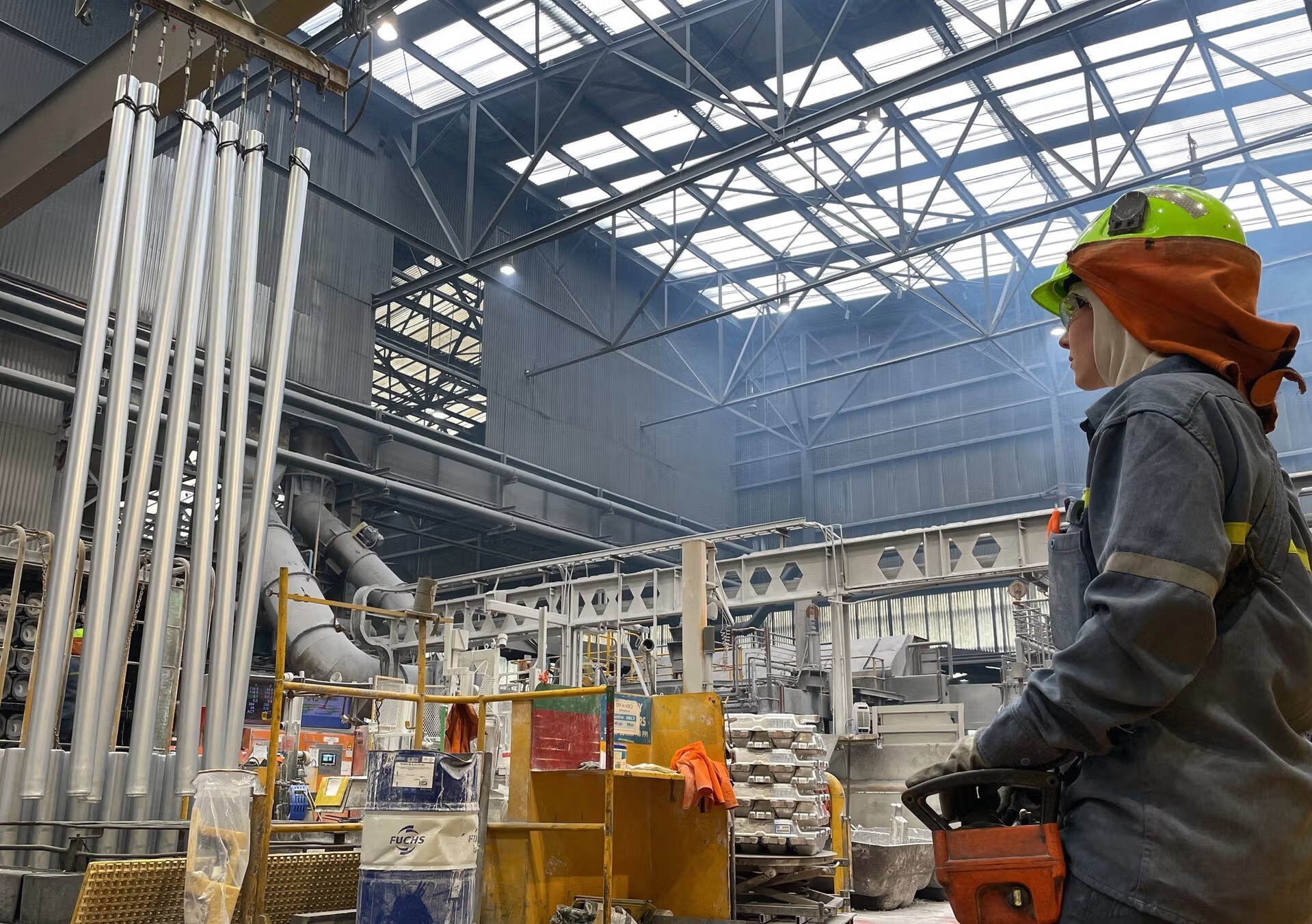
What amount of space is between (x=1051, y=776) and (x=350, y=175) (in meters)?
26.9

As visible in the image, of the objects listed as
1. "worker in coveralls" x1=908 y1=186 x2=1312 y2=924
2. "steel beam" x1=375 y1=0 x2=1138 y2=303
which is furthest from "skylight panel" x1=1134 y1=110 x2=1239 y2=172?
"worker in coveralls" x1=908 y1=186 x2=1312 y2=924

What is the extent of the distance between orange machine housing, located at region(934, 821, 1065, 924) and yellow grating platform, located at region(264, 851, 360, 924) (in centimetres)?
586

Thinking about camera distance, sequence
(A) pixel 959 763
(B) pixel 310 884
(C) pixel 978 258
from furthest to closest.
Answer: (C) pixel 978 258
(B) pixel 310 884
(A) pixel 959 763

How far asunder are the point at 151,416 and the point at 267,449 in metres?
0.72

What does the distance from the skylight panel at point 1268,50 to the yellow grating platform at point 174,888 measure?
22.5 metres

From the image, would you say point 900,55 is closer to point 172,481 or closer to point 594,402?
point 594,402

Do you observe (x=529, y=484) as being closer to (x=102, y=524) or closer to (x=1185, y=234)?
(x=102, y=524)

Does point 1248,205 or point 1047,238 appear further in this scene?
point 1047,238

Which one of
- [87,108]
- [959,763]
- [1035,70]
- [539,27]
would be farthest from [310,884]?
[1035,70]

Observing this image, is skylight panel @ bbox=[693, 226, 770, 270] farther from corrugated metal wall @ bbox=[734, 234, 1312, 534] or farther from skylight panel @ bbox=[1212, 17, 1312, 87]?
skylight panel @ bbox=[1212, 17, 1312, 87]

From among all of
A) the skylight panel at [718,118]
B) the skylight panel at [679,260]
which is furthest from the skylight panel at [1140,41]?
the skylight panel at [679,260]

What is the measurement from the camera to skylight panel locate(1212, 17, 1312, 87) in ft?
72.0

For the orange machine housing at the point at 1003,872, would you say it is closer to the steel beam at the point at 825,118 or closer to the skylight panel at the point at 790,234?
the steel beam at the point at 825,118

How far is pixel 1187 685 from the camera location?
5.75 ft
